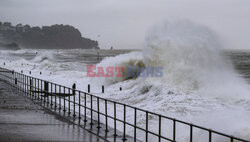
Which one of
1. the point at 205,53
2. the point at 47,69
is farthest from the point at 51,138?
the point at 47,69

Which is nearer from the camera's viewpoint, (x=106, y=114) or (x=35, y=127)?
(x=106, y=114)

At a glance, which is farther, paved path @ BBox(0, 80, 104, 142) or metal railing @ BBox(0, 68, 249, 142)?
paved path @ BBox(0, 80, 104, 142)

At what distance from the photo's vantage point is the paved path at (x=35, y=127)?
6.60 meters

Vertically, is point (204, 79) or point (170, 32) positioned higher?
point (170, 32)

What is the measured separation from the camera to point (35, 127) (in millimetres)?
7660

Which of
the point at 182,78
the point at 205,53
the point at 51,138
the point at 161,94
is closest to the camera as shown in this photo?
the point at 51,138

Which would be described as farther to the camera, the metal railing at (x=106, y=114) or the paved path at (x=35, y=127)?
the paved path at (x=35, y=127)

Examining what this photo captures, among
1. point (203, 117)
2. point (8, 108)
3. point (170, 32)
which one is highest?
point (170, 32)

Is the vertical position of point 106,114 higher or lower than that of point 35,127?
higher

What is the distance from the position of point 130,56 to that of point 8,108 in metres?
27.3

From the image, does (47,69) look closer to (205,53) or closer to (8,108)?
(205,53)

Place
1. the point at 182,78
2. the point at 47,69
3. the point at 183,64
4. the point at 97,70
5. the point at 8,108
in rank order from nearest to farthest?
the point at 8,108, the point at 182,78, the point at 183,64, the point at 97,70, the point at 47,69

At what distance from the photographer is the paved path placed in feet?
21.7

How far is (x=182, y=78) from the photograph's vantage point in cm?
2692
